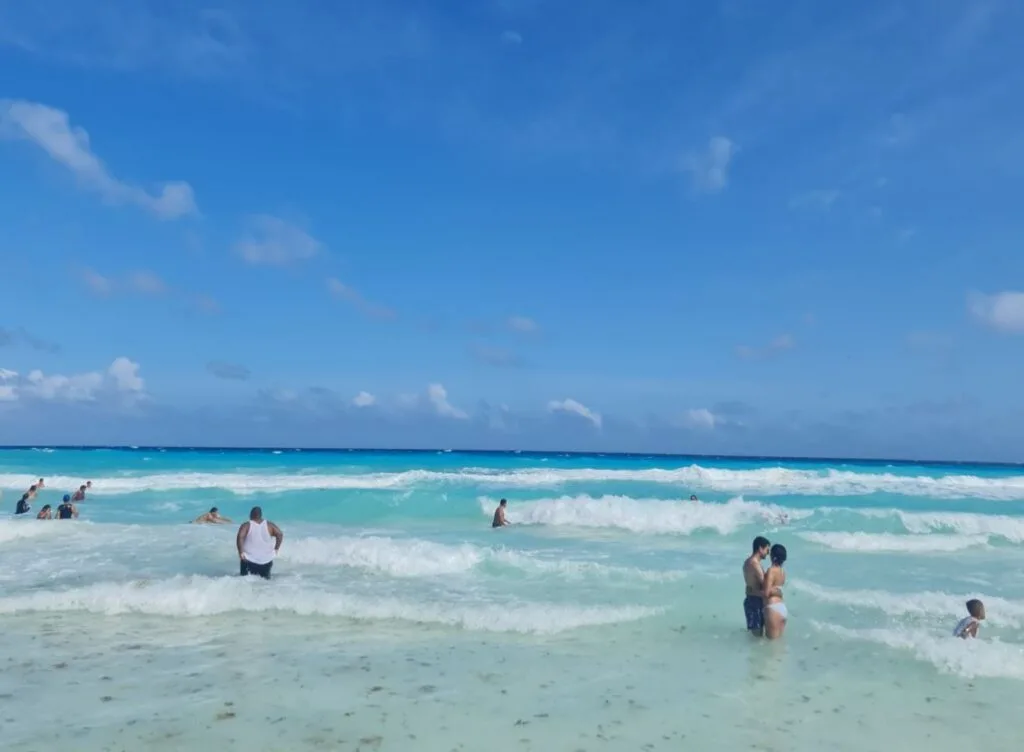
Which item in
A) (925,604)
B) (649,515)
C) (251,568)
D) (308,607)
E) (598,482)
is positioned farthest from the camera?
(598,482)

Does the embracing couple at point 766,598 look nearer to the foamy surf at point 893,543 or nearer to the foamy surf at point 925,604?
the foamy surf at point 925,604

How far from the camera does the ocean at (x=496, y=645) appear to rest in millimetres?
6617

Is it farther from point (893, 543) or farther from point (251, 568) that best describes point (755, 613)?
point (893, 543)

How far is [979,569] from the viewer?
631 inches

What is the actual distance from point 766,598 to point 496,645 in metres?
3.84

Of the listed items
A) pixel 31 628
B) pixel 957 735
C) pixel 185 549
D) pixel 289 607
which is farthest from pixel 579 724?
pixel 185 549

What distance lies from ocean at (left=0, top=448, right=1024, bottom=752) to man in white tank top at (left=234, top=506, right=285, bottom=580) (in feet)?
1.51

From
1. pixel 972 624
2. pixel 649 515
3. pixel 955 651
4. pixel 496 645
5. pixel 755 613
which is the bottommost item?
pixel 496 645

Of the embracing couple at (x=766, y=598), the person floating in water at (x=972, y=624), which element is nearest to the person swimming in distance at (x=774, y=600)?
the embracing couple at (x=766, y=598)

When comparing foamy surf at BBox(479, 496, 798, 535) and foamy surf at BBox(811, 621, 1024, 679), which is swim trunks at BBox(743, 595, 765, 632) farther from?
foamy surf at BBox(479, 496, 798, 535)

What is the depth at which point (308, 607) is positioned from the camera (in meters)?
11.0

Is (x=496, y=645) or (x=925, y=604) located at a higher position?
(x=925, y=604)

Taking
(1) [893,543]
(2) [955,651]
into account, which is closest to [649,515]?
(1) [893,543]

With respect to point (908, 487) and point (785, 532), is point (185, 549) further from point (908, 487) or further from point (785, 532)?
point (908, 487)
